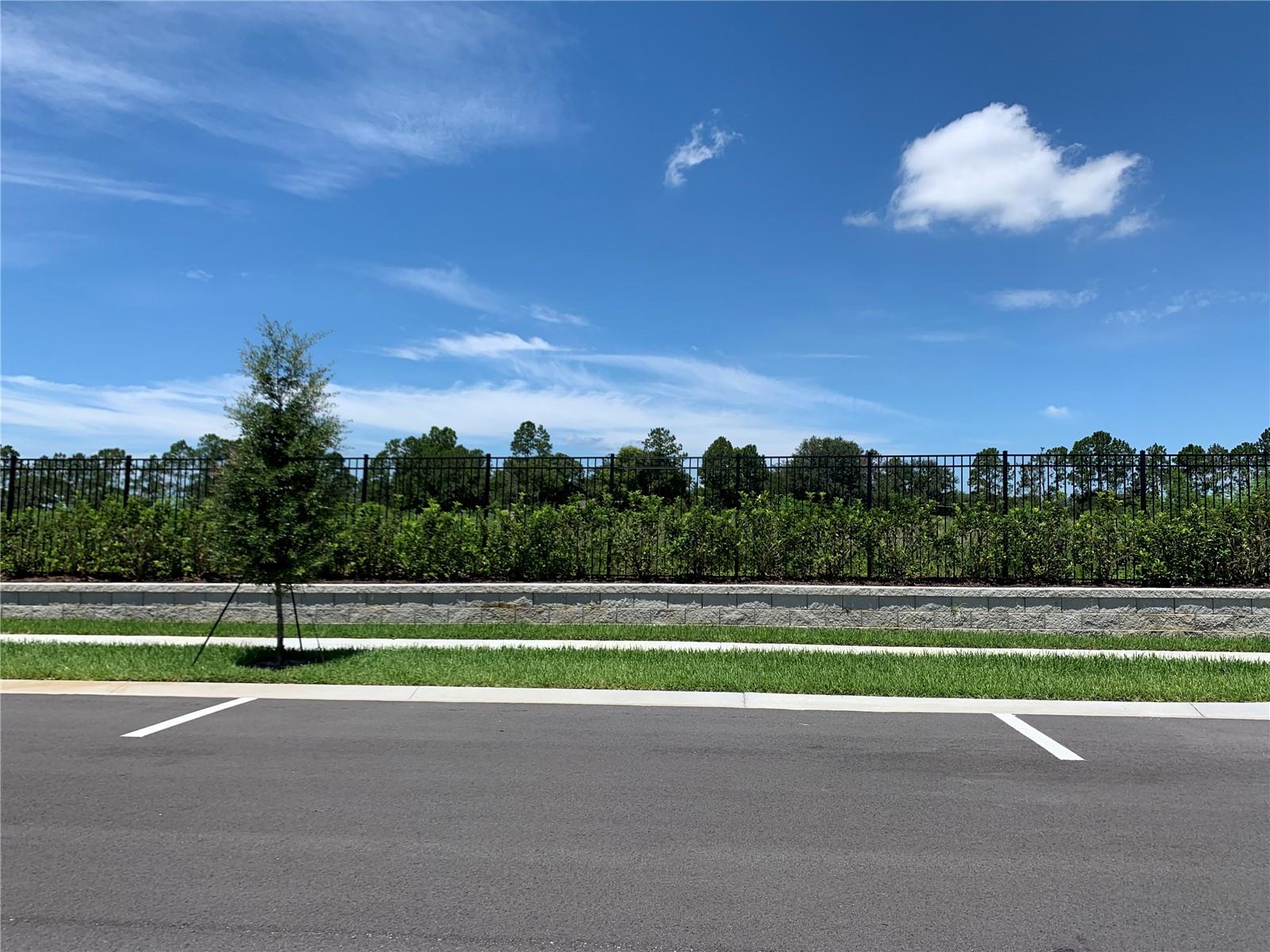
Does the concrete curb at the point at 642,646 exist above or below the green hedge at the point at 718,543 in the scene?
below

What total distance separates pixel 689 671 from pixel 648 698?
3.54 feet

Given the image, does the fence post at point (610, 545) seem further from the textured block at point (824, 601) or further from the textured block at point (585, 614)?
the textured block at point (824, 601)

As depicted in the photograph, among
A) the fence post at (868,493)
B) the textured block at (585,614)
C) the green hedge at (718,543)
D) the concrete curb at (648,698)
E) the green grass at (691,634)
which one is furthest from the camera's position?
the fence post at (868,493)

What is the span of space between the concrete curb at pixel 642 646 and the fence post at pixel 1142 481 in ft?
10.8

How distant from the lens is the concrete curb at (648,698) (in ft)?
26.3

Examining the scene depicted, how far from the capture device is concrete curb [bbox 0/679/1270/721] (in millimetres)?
8008

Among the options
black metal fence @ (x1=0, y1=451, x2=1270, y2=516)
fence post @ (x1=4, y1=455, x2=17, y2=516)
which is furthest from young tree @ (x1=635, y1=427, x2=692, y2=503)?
fence post @ (x1=4, y1=455, x2=17, y2=516)

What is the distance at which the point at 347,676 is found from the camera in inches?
370

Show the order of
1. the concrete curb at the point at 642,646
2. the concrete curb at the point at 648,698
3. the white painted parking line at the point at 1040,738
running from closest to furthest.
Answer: the white painted parking line at the point at 1040,738, the concrete curb at the point at 648,698, the concrete curb at the point at 642,646

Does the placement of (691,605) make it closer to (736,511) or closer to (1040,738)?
(736,511)

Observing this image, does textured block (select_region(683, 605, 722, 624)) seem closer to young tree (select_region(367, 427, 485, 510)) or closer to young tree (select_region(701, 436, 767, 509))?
young tree (select_region(701, 436, 767, 509))

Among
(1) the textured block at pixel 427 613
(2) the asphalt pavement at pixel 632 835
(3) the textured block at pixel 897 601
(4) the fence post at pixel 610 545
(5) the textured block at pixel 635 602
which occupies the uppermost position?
(4) the fence post at pixel 610 545

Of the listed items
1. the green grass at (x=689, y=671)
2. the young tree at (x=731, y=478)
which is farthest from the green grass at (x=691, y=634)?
the young tree at (x=731, y=478)

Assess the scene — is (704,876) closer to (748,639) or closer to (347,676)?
(347,676)
